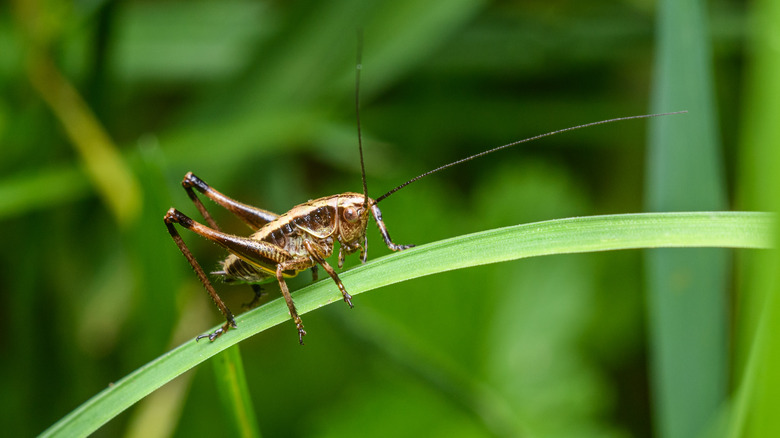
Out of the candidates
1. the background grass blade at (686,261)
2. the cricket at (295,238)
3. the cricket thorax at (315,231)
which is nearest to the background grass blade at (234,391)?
the cricket at (295,238)

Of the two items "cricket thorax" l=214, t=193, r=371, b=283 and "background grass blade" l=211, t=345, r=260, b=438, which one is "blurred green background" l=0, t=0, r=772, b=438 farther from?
"background grass blade" l=211, t=345, r=260, b=438

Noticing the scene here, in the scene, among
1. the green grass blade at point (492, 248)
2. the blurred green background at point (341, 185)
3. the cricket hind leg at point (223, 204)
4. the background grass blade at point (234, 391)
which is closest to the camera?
the green grass blade at point (492, 248)

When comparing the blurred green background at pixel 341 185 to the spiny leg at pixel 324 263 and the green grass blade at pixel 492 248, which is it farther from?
the green grass blade at pixel 492 248

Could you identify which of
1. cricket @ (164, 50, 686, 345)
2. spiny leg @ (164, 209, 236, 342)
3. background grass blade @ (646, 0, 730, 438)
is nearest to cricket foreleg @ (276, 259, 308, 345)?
A: cricket @ (164, 50, 686, 345)

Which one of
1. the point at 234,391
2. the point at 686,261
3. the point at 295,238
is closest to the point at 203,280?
the point at 295,238

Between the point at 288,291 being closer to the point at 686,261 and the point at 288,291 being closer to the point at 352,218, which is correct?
the point at 352,218

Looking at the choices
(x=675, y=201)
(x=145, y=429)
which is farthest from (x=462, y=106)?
(x=145, y=429)
